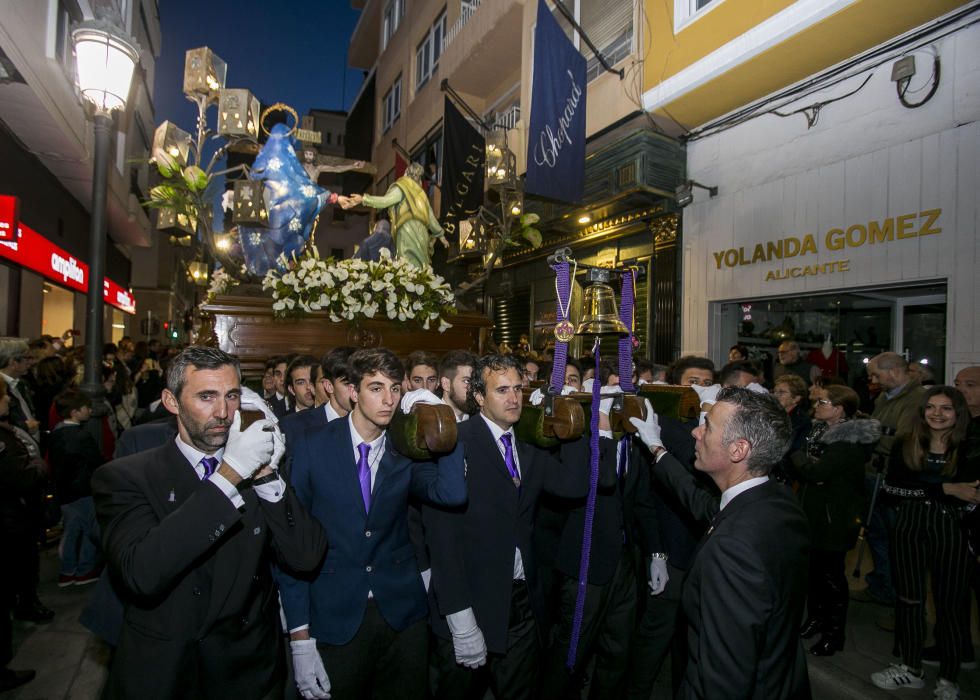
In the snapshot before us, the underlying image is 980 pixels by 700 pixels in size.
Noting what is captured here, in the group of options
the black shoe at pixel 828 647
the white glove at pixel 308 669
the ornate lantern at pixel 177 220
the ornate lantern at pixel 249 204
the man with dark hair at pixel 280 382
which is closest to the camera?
the white glove at pixel 308 669

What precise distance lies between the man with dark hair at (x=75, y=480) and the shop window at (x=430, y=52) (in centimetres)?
1462

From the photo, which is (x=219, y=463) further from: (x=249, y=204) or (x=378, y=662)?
(x=249, y=204)

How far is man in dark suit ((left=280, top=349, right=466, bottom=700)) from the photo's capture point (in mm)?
2592

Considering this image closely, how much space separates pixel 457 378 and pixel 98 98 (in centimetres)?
376

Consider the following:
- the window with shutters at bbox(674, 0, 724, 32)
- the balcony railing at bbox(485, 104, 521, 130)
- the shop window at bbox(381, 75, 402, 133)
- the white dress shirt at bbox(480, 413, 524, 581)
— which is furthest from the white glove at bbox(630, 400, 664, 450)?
the shop window at bbox(381, 75, 402, 133)

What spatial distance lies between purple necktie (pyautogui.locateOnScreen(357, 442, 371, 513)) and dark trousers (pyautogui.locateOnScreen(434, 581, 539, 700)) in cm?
89

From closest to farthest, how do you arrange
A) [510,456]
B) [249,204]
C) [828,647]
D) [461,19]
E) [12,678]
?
[510,456]
[12,678]
[828,647]
[249,204]
[461,19]

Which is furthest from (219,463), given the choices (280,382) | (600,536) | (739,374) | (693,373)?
(739,374)

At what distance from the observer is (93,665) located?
13.1ft

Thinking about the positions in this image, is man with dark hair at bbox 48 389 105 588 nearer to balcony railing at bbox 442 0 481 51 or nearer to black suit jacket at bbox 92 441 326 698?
black suit jacket at bbox 92 441 326 698

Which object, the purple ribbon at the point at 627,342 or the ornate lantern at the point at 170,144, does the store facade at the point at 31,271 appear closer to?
the ornate lantern at the point at 170,144

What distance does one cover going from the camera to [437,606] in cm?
300

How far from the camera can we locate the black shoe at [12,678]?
3635 millimetres

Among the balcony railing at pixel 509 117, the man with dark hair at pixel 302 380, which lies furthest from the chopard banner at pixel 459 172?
the man with dark hair at pixel 302 380
